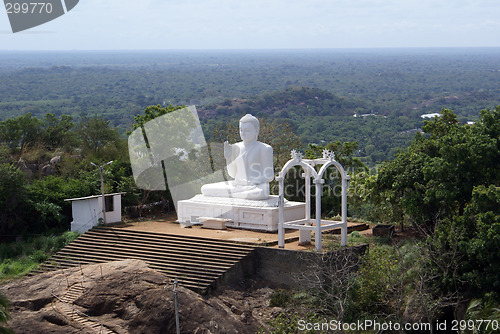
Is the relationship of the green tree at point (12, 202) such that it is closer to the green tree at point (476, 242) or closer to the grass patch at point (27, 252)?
the grass patch at point (27, 252)

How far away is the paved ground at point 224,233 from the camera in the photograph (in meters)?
24.3

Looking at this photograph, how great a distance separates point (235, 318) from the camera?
21016 millimetres

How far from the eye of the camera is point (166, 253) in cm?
2427

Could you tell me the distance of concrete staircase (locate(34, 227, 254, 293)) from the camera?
2275 centimetres

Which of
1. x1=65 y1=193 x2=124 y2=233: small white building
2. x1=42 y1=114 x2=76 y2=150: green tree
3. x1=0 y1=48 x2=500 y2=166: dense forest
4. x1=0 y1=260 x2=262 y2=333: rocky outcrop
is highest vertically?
x1=42 y1=114 x2=76 y2=150: green tree

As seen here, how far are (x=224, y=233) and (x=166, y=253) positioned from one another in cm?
245

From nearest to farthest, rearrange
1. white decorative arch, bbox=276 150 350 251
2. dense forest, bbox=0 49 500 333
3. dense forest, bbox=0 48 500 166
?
dense forest, bbox=0 49 500 333 < white decorative arch, bbox=276 150 350 251 < dense forest, bbox=0 48 500 166

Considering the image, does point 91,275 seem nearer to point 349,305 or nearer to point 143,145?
point 349,305

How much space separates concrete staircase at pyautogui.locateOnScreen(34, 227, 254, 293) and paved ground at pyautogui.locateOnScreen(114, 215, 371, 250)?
1.92ft

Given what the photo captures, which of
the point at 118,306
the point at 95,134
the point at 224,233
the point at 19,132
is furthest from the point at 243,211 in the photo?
the point at 19,132

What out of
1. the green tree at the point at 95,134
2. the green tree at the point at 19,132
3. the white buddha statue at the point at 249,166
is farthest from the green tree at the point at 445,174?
the green tree at the point at 19,132

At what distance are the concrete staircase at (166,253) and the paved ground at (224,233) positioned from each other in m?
0.59

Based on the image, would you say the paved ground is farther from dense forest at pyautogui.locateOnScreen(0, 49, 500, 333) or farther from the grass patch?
the grass patch

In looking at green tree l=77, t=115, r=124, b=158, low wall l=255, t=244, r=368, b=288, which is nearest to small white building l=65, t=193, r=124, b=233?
low wall l=255, t=244, r=368, b=288
